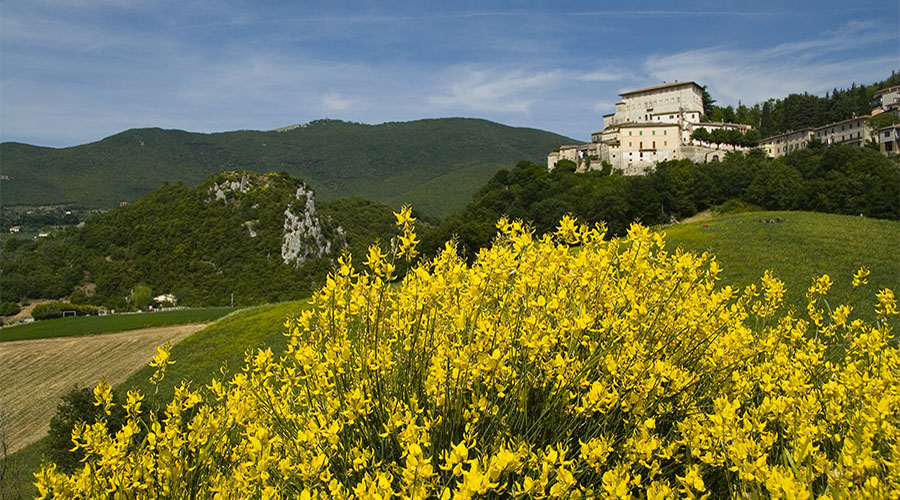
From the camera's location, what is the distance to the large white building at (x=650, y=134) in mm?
74562

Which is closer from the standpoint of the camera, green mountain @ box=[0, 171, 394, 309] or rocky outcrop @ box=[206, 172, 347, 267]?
green mountain @ box=[0, 171, 394, 309]

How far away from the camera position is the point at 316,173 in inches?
6073

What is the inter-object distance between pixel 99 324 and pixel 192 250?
21.2 metres

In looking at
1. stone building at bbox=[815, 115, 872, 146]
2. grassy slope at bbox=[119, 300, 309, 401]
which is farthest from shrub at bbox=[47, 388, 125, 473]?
stone building at bbox=[815, 115, 872, 146]

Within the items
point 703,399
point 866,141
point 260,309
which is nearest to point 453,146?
point 866,141

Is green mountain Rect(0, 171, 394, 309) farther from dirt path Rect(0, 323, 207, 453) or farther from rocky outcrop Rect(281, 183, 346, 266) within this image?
dirt path Rect(0, 323, 207, 453)

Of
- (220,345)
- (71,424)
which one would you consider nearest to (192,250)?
(220,345)

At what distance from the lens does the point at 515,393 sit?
132 inches

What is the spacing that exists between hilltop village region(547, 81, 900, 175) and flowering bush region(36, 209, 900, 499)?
73599 mm

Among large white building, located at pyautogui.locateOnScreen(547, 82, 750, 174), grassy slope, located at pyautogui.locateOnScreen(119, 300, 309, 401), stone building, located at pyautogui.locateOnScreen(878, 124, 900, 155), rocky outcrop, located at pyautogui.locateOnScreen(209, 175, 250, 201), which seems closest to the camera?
grassy slope, located at pyautogui.locateOnScreen(119, 300, 309, 401)

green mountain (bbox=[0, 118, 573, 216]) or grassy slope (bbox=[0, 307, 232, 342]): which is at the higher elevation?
green mountain (bbox=[0, 118, 573, 216])

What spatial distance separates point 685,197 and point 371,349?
2430 inches

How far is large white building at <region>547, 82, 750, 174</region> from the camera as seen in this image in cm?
7456

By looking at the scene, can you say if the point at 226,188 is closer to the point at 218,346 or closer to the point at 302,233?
the point at 302,233
